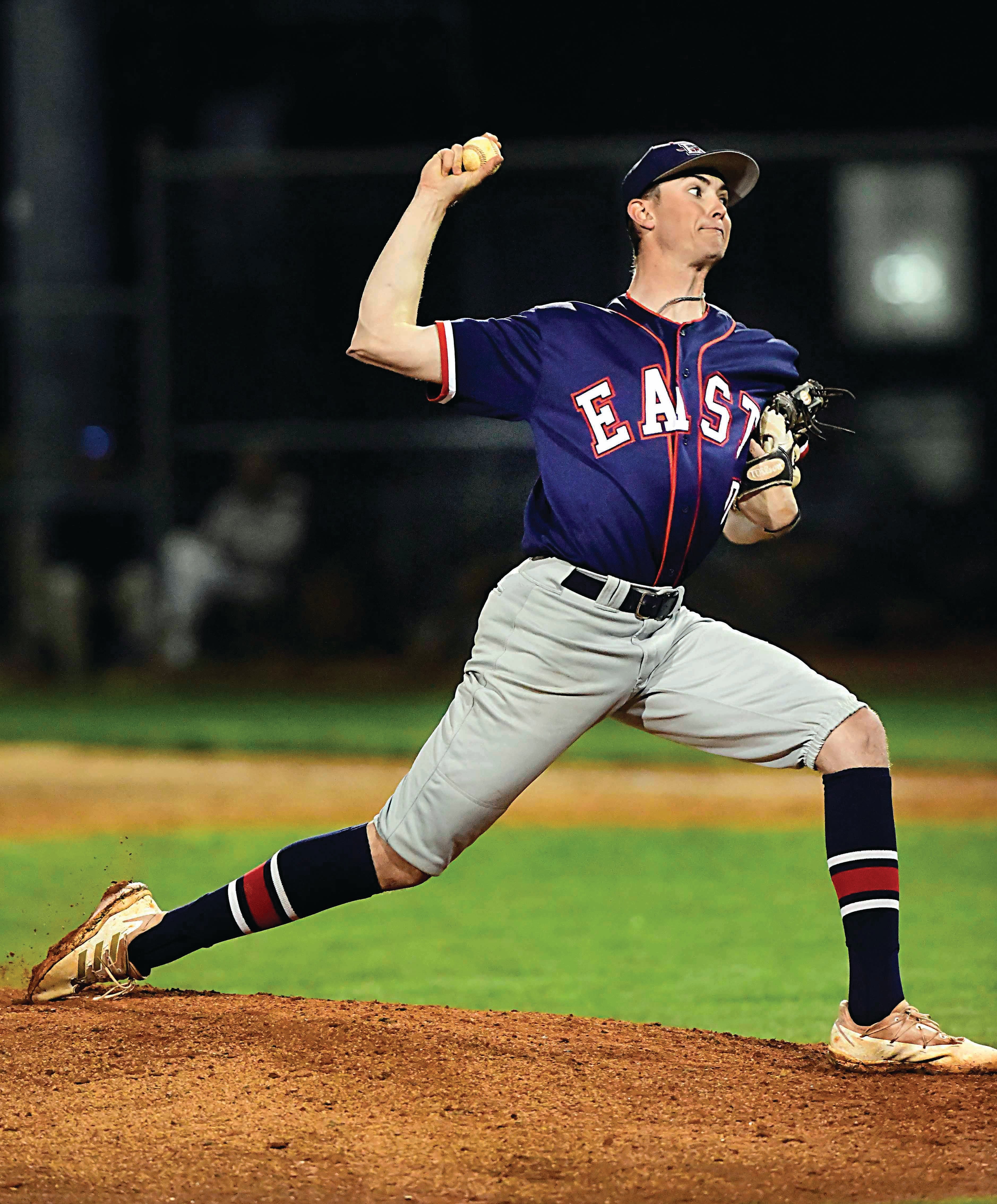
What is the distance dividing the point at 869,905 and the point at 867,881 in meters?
0.05

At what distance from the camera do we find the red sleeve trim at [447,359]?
3303 mm

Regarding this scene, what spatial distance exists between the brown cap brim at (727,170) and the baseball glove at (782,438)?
16.8 inches

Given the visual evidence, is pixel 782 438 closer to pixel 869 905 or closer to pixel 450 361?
pixel 450 361

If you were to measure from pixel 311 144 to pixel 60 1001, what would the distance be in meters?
20.8

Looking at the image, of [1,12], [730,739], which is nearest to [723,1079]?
[730,739]

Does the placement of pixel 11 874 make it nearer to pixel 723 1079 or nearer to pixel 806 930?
pixel 806 930

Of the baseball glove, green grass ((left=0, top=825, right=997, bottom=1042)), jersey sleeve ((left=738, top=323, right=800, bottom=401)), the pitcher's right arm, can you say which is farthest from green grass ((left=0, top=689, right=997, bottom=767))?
the pitcher's right arm

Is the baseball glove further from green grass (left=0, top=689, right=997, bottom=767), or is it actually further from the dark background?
the dark background

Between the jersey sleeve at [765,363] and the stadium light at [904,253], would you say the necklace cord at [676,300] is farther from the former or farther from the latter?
the stadium light at [904,253]

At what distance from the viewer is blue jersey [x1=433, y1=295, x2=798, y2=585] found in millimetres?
3326

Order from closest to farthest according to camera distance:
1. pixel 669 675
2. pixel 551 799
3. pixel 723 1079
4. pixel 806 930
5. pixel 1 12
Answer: pixel 723 1079 < pixel 669 675 < pixel 806 930 < pixel 551 799 < pixel 1 12

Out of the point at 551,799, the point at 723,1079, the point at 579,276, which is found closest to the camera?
the point at 723,1079

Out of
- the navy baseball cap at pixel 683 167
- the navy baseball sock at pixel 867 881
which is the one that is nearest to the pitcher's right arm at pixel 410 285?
the navy baseball cap at pixel 683 167

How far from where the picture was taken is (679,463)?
11.0 ft
